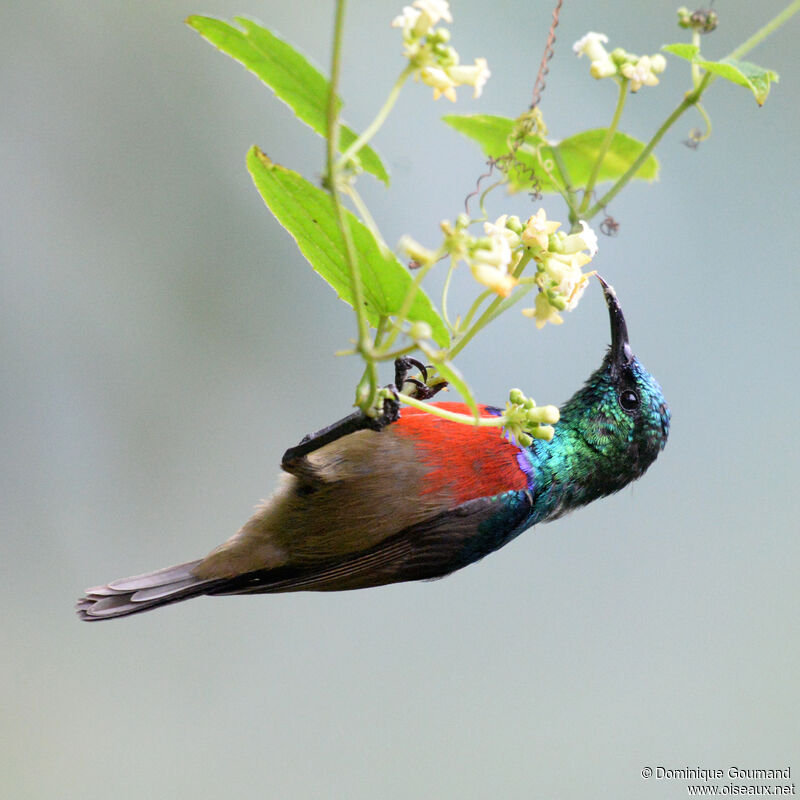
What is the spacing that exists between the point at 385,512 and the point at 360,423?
426 millimetres

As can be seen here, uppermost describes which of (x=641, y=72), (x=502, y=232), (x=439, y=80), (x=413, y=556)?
(x=641, y=72)

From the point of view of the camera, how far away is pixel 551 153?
5.72 feet

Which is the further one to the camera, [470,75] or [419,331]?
[470,75]

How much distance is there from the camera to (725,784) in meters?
3.43

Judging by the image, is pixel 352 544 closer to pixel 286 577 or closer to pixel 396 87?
pixel 286 577

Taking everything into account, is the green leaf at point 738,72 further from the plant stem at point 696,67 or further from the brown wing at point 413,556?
the brown wing at point 413,556

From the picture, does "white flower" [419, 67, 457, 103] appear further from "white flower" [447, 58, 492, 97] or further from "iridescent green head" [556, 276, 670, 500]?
"iridescent green head" [556, 276, 670, 500]

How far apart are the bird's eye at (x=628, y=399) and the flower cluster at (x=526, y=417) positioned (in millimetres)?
949

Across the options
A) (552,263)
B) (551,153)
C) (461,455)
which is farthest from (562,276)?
(461,455)

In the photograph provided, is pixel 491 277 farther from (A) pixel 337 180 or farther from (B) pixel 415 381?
(B) pixel 415 381

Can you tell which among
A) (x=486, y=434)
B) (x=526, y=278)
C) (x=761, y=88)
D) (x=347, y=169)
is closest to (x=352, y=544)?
(x=486, y=434)

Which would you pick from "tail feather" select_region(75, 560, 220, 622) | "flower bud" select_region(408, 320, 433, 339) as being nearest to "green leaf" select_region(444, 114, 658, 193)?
"flower bud" select_region(408, 320, 433, 339)

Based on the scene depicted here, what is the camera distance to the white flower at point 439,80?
45.8 inches

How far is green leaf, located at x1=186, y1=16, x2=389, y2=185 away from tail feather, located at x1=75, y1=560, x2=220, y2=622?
1159 millimetres
